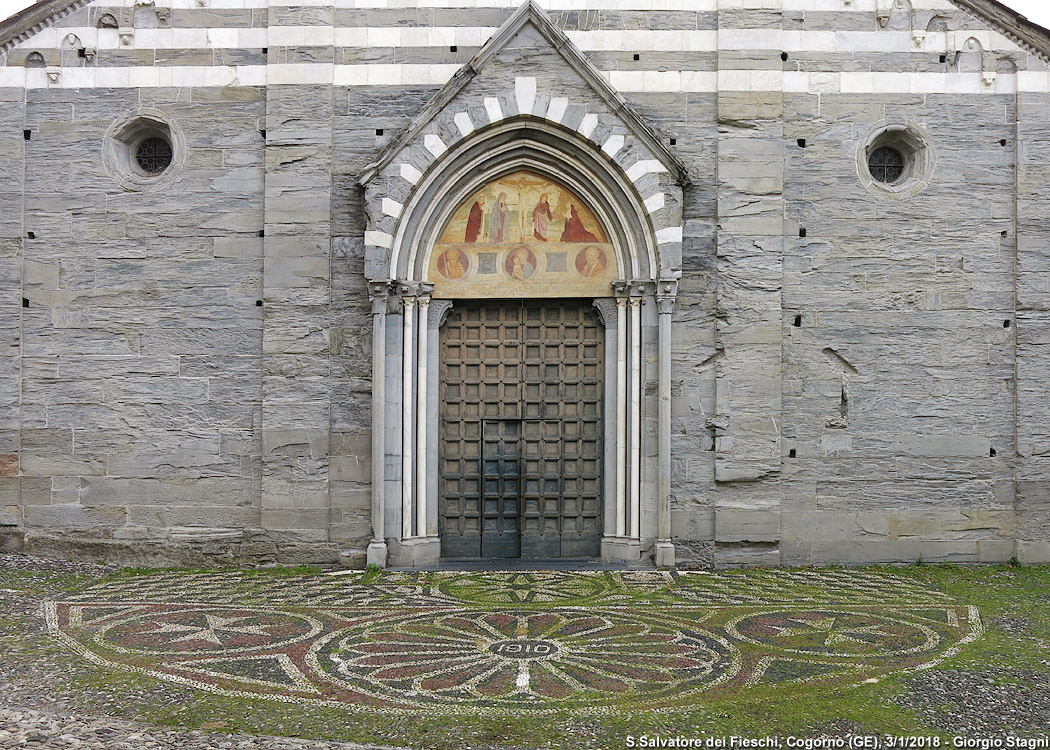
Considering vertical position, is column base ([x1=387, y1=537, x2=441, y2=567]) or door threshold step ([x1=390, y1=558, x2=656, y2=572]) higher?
column base ([x1=387, y1=537, x2=441, y2=567])

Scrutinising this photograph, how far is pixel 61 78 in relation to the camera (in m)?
9.50

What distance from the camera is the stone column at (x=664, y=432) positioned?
29.4 ft

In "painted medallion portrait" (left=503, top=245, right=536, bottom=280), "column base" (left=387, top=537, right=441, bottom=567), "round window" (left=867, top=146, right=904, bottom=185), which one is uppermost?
"round window" (left=867, top=146, right=904, bottom=185)

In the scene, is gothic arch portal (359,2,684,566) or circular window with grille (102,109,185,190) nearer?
gothic arch portal (359,2,684,566)

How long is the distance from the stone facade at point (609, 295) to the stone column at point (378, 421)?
0.28 ft

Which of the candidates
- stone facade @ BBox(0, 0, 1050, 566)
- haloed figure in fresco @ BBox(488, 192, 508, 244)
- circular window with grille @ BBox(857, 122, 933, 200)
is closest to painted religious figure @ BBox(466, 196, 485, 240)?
haloed figure in fresco @ BBox(488, 192, 508, 244)

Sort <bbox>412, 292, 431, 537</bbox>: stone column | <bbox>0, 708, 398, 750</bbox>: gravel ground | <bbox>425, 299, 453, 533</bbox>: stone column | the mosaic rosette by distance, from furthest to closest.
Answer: <bbox>425, 299, 453, 533</bbox>: stone column < <bbox>412, 292, 431, 537</bbox>: stone column < the mosaic rosette < <bbox>0, 708, 398, 750</bbox>: gravel ground

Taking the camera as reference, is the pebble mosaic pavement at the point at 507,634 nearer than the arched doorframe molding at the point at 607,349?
Yes

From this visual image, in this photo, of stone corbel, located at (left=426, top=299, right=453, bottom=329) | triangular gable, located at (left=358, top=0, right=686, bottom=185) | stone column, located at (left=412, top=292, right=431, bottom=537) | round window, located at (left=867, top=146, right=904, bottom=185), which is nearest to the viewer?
triangular gable, located at (left=358, top=0, right=686, bottom=185)

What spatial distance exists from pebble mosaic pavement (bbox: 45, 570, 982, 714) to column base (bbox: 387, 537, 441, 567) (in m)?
0.36

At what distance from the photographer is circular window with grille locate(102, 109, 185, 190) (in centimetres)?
942

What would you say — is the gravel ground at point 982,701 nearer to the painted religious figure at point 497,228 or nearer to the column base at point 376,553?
the column base at point 376,553

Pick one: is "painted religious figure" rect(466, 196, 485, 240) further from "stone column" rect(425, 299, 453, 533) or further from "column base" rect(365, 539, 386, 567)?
"column base" rect(365, 539, 386, 567)

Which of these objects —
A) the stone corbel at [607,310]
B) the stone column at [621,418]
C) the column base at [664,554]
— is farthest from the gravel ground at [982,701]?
the stone corbel at [607,310]
